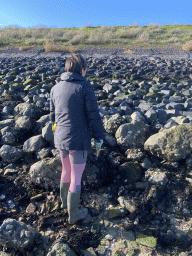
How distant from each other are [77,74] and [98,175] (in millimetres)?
1707

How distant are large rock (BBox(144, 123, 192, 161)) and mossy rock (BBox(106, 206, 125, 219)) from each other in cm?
124

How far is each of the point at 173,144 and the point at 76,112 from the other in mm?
1949

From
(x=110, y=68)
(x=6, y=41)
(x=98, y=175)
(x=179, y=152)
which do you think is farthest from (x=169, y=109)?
(x=6, y=41)

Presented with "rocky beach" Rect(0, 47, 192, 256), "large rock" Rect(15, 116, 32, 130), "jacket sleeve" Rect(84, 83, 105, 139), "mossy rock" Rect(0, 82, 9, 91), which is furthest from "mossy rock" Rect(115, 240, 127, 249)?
"mossy rock" Rect(0, 82, 9, 91)

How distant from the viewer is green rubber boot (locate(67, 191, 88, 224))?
2.78m

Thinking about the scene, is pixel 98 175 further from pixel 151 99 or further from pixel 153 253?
pixel 151 99

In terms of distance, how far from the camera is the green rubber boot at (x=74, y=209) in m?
2.78

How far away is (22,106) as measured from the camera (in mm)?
5652

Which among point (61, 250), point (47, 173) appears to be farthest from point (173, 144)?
point (61, 250)

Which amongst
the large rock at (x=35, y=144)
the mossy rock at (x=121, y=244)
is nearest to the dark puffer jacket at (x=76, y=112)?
the mossy rock at (x=121, y=244)

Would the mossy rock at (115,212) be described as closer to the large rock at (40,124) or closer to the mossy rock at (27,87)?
the large rock at (40,124)

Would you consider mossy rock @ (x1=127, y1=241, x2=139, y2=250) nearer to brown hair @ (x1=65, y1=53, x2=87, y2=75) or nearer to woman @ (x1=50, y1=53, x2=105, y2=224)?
woman @ (x1=50, y1=53, x2=105, y2=224)

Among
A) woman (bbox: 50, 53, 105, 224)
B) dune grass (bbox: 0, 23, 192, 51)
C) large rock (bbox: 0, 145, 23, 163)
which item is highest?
dune grass (bbox: 0, 23, 192, 51)

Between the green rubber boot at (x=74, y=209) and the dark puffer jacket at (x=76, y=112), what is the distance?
0.68 meters
